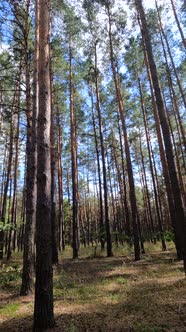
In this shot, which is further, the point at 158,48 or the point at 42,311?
the point at 158,48

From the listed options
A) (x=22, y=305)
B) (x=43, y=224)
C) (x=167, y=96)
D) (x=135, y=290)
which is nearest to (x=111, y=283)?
(x=135, y=290)

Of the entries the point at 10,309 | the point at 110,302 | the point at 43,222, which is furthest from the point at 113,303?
the point at 43,222

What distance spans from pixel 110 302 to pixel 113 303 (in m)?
0.11

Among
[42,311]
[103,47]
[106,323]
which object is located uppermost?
[103,47]

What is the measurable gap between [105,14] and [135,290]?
14020 millimetres

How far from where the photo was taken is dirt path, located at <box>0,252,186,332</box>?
413 centimetres

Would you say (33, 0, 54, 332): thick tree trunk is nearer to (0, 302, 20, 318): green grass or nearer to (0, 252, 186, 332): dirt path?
(0, 252, 186, 332): dirt path

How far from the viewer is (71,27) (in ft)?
46.3

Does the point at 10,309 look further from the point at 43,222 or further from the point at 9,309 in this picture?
the point at 43,222

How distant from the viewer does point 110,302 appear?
548 centimetres

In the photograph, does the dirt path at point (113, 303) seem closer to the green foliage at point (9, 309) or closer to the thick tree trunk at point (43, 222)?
the green foliage at point (9, 309)

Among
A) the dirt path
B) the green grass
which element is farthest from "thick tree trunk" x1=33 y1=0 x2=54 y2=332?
the green grass

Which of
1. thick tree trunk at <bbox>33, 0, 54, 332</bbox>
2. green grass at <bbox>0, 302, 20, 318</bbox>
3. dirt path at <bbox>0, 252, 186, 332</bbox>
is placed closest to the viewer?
thick tree trunk at <bbox>33, 0, 54, 332</bbox>

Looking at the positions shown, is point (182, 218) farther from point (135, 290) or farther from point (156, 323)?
point (156, 323)
